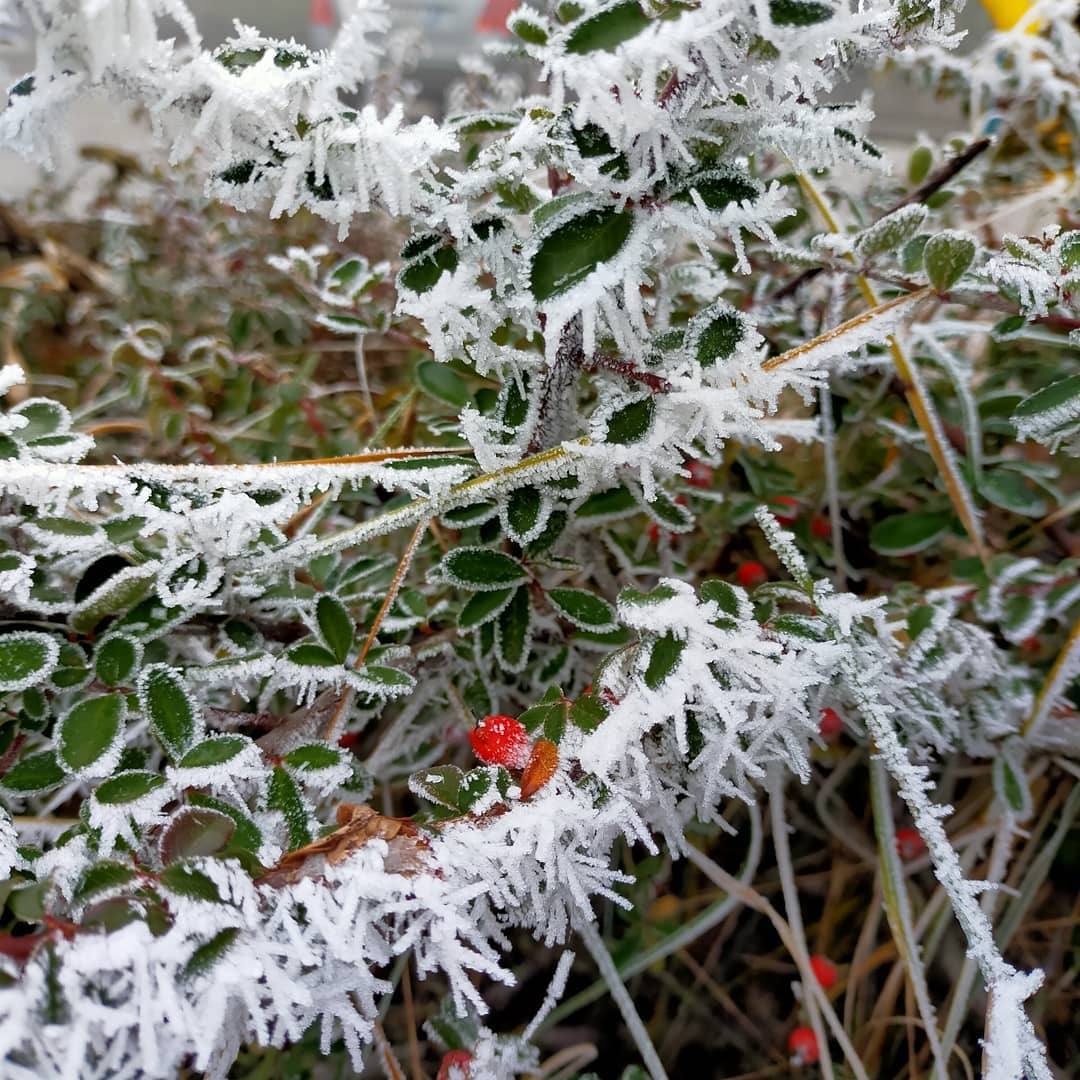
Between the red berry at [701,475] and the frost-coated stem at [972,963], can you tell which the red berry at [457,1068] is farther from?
the red berry at [701,475]

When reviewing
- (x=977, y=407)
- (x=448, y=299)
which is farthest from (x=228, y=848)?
(x=977, y=407)

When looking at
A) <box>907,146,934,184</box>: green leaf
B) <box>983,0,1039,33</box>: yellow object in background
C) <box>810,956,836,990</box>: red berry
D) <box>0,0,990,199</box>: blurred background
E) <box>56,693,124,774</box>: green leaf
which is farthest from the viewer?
<box>0,0,990,199</box>: blurred background

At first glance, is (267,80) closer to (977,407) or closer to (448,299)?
(448,299)

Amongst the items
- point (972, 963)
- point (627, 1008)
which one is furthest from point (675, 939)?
point (972, 963)

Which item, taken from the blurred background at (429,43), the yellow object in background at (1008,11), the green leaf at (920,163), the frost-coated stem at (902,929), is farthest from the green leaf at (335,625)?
the blurred background at (429,43)

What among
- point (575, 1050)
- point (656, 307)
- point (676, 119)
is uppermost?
point (676, 119)

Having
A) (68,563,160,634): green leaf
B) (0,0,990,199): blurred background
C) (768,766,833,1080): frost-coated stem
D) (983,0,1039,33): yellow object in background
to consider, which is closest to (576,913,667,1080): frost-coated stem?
(768,766,833,1080): frost-coated stem

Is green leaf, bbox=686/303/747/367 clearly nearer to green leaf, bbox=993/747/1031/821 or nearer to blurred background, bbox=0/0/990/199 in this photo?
green leaf, bbox=993/747/1031/821
